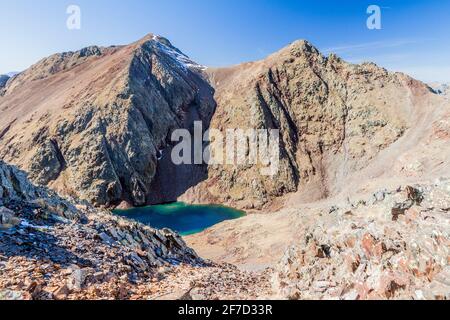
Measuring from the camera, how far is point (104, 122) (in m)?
73.7

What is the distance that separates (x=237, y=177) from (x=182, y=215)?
15467mm

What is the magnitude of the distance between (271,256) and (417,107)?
48.1 meters

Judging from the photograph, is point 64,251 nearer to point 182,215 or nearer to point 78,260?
point 78,260

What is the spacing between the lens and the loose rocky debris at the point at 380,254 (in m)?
8.84

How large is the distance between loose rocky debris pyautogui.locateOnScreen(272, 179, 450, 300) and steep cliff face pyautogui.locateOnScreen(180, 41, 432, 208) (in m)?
48.1

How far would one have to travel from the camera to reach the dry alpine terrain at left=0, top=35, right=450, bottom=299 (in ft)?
33.9

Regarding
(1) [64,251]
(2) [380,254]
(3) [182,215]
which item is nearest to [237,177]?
(3) [182,215]

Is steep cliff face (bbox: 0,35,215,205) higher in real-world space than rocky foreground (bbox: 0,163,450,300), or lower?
higher

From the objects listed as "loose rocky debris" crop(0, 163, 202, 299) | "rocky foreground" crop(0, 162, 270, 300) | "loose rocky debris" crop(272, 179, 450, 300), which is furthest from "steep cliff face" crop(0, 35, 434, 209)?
"rocky foreground" crop(0, 162, 270, 300)

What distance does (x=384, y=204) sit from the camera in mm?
14570

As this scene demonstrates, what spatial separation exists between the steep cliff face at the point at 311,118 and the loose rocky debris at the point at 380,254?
48.1 metres

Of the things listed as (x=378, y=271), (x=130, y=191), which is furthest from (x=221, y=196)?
(x=378, y=271)

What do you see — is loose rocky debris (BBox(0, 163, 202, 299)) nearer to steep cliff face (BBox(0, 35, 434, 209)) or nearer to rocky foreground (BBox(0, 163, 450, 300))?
rocky foreground (BBox(0, 163, 450, 300))
